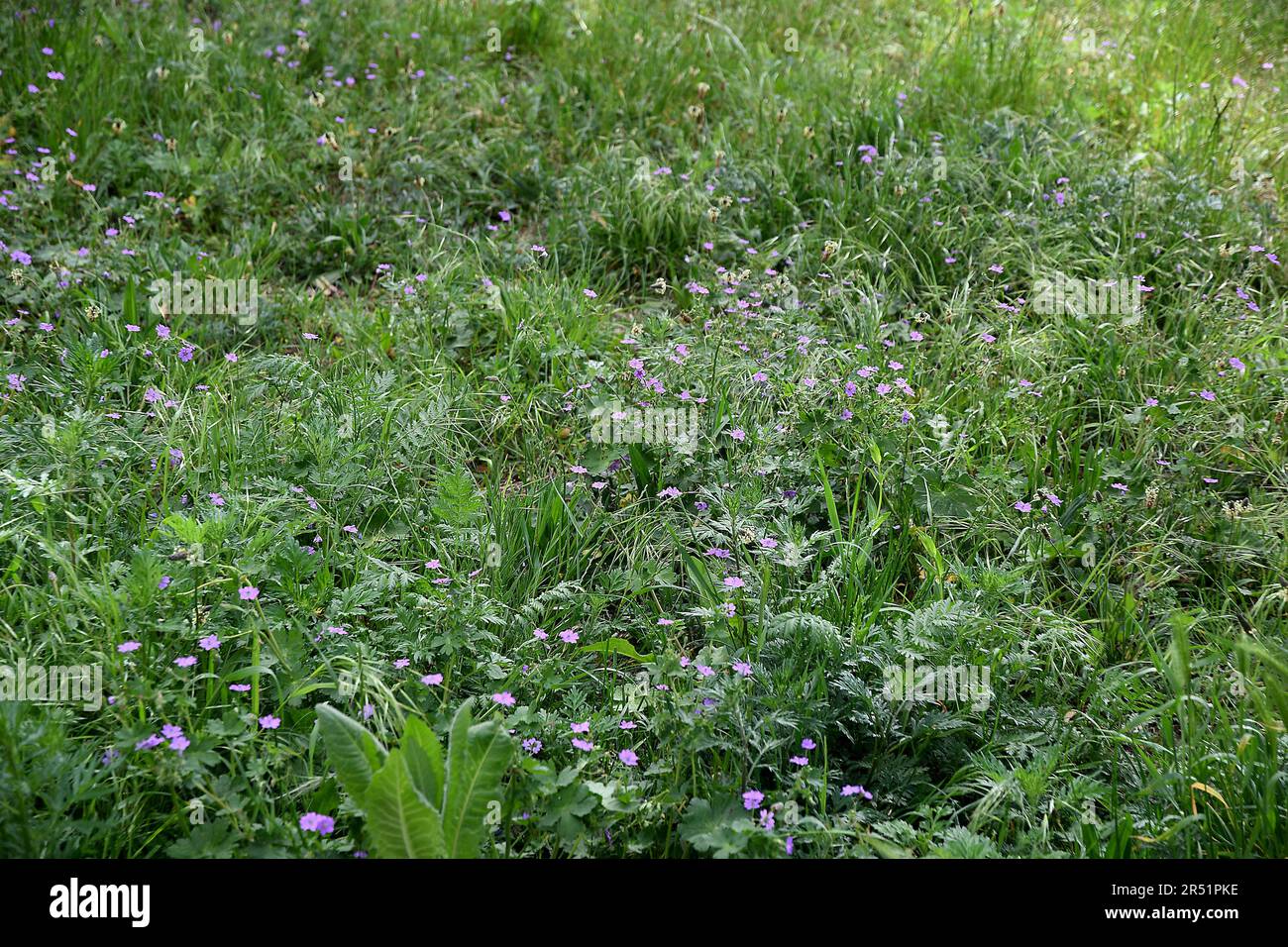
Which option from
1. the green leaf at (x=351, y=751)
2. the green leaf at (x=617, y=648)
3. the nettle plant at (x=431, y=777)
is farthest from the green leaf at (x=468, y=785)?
the green leaf at (x=617, y=648)

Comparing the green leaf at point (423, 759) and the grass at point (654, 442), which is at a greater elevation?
the grass at point (654, 442)

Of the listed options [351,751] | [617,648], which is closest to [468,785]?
[351,751]

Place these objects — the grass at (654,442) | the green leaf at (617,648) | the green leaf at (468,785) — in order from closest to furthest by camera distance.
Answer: the green leaf at (468,785) < the grass at (654,442) < the green leaf at (617,648)

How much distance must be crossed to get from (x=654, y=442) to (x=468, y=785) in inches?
57.1

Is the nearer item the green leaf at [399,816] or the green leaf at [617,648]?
the green leaf at [399,816]

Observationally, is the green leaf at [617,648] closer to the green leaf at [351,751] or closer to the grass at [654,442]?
the grass at [654,442]

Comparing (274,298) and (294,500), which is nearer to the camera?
(294,500)

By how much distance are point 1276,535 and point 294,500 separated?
9.32 ft

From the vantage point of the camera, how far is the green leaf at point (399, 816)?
5.81ft

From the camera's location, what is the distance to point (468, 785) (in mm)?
1896

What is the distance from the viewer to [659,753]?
222cm

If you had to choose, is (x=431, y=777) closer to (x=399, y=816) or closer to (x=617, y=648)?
(x=399, y=816)

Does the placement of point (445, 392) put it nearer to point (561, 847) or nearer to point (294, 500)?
point (294, 500)
